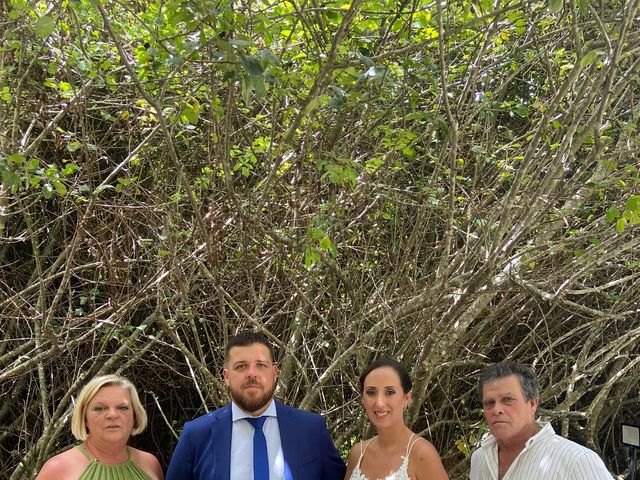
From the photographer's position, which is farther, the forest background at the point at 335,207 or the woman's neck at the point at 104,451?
the forest background at the point at 335,207

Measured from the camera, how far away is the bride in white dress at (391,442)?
2518mm

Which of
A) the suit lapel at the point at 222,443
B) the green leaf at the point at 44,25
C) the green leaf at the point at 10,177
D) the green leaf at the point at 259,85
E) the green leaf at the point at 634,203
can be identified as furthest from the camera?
the green leaf at the point at 10,177

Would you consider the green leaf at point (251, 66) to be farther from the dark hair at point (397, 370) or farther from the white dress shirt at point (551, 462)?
the white dress shirt at point (551, 462)

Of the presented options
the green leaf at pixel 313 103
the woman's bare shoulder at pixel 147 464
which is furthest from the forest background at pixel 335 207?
the woman's bare shoulder at pixel 147 464

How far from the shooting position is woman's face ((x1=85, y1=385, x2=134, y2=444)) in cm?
271

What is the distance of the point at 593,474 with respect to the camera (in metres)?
2.25

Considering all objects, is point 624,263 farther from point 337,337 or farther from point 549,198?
point 337,337

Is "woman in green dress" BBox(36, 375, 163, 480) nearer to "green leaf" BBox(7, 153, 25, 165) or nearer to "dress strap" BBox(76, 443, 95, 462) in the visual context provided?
"dress strap" BBox(76, 443, 95, 462)

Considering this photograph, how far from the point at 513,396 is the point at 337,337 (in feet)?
5.00

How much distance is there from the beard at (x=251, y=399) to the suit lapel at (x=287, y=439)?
107 millimetres

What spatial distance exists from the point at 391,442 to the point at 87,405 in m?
1.24

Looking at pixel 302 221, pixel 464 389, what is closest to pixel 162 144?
pixel 302 221

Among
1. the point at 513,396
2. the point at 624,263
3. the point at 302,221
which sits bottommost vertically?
the point at 513,396

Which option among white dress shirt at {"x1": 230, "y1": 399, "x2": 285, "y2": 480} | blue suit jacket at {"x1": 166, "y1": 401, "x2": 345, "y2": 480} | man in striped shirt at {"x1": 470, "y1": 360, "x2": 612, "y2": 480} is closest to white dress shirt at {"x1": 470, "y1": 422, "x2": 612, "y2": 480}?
man in striped shirt at {"x1": 470, "y1": 360, "x2": 612, "y2": 480}
